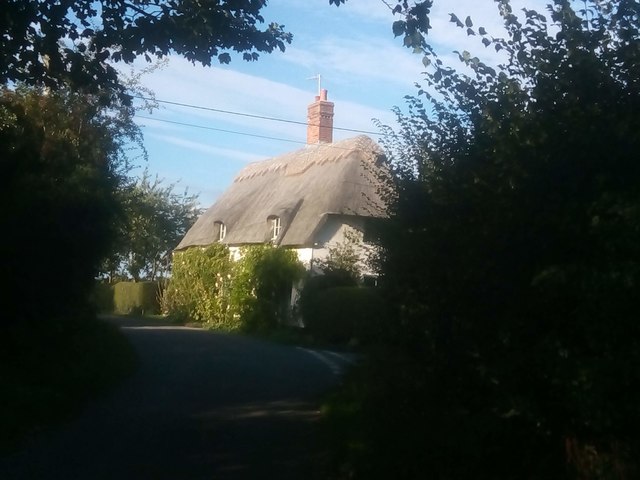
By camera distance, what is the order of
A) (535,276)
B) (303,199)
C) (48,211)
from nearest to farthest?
(535,276) → (48,211) → (303,199)

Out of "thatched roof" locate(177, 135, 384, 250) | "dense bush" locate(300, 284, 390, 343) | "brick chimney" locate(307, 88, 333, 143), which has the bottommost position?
"dense bush" locate(300, 284, 390, 343)

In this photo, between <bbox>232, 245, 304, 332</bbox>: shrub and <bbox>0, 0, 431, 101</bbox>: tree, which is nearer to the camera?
<bbox>0, 0, 431, 101</bbox>: tree

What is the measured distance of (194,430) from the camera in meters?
12.8

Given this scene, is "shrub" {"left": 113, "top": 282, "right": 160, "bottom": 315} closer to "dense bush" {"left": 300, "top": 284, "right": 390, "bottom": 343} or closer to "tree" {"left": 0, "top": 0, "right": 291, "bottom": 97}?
"dense bush" {"left": 300, "top": 284, "right": 390, "bottom": 343}

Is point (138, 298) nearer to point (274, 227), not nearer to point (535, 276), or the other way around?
point (274, 227)

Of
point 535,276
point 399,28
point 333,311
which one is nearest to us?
point 535,276

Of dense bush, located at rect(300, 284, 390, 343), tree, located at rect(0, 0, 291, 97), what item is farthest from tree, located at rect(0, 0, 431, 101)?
dense bush, located at rect(300, 284, 390, 343)

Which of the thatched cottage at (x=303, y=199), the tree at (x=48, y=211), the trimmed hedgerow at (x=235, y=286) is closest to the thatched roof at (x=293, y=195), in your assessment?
the thatched cottage at (x=303, y=199)

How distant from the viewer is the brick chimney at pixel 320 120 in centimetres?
4156

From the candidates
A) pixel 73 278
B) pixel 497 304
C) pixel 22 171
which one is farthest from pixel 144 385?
pixel 497 304

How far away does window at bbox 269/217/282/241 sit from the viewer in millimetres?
38819

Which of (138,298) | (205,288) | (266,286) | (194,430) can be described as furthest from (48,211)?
(138,298)

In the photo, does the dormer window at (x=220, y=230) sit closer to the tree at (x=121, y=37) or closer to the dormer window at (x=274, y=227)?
the dormer window at (x=274, y=227)

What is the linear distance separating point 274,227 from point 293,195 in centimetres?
160
